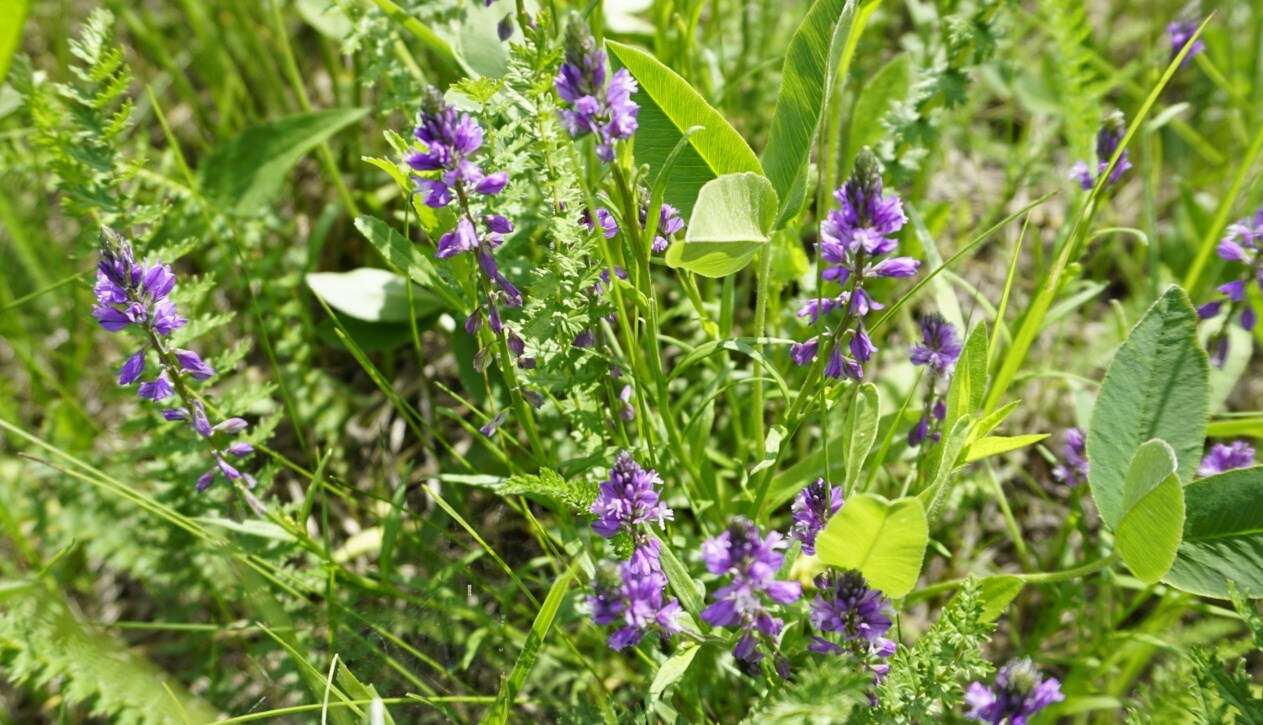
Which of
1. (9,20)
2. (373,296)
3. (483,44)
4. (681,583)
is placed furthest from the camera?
(373,296)

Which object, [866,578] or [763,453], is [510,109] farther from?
[866,578]

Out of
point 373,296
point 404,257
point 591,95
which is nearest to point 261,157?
point 373,296

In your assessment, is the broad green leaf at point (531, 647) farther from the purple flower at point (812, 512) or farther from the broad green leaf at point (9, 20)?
the broad green leaf at point (9, 20)

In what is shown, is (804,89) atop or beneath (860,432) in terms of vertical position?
atop

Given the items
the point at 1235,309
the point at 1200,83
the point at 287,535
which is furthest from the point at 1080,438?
the point at 1200,83

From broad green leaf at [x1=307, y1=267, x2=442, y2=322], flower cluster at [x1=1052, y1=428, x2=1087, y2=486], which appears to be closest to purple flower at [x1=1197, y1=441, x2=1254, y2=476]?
flower cluster at [x1=1052, y1=428, x2=1087, y2=486]

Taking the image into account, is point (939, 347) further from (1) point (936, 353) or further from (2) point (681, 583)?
(2) point (681, 583)

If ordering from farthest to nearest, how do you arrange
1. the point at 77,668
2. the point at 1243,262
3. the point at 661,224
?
the point at 1243,262 < the point at 77,668 < the point at 661,224

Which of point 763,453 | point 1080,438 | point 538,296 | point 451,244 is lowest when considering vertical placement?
point 1080,438
